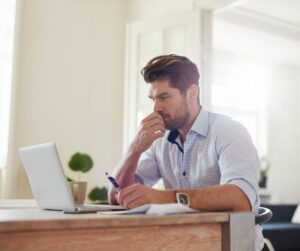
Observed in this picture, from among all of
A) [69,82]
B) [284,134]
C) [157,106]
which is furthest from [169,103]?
[284,134]

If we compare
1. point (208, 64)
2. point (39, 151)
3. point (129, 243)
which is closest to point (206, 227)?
point (129, 243)

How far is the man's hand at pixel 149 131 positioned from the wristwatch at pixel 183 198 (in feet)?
1.43

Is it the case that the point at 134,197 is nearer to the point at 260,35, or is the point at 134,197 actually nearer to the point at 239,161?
the point at 239,161

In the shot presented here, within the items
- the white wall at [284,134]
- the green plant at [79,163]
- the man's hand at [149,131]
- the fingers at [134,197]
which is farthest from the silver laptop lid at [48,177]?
the white wall at [284,134]

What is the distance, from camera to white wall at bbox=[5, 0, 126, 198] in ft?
12.9

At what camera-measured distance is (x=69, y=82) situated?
4195 millimetres

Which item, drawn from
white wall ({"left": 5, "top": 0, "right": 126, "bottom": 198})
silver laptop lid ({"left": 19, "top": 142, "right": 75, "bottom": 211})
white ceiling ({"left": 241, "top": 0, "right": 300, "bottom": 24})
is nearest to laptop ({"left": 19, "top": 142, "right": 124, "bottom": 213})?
silver laptop lid ({"left": 19, "top": 142, "right": 75, "bottom": 211})

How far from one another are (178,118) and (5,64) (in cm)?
236

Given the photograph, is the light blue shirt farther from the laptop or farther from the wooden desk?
the laptop

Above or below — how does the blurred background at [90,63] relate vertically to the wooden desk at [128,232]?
above

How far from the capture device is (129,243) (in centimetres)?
108

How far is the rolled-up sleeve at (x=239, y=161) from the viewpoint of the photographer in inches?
56.6

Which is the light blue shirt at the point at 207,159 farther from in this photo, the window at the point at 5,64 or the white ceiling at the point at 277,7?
the white ceiling at the point at 277,7

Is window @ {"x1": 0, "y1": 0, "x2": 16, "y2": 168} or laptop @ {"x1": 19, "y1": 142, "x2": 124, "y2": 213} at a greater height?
window @ {"x1": 0, "y1": 0, "x2": 16, "y2": 168}
